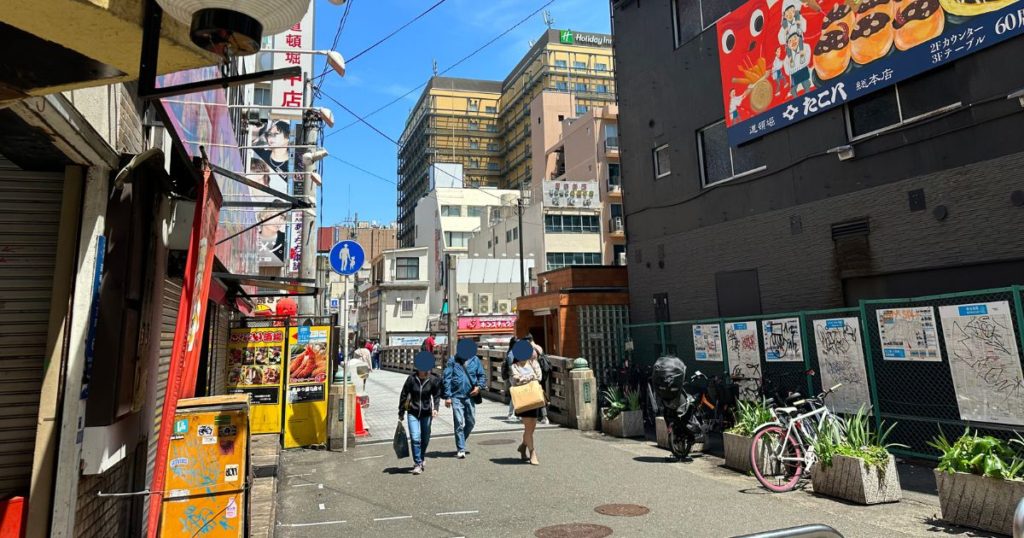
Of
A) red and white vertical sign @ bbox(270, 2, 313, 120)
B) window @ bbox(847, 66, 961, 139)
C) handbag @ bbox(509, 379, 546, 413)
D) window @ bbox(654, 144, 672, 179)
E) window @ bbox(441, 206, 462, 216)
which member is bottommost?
handbag @ bbox(509, 379, 546, 413)

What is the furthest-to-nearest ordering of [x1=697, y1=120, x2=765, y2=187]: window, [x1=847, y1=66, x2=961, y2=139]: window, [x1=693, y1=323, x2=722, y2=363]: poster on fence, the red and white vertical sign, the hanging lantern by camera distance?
1. the red and white vertical sign
2. [x1=697, y1=120, x2=765, y2=187]: window
3. [x1=693, y1=323, x2=722, y2=363]: poster on fence
4. [x1=847, y1=66, x2=961, y2=139]: window
5. the hanging lantern

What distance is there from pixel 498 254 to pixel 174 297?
51336mm

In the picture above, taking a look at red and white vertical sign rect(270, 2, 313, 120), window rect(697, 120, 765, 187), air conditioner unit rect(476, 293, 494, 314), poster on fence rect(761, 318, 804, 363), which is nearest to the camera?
poster on fence rect(761, 318, 804, 363)

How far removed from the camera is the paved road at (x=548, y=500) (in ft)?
19.6

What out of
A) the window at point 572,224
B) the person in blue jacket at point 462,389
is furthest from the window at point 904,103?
the window at point 572,224

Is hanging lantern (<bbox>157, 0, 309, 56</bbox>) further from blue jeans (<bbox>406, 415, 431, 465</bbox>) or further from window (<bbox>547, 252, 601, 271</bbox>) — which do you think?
window (<bbox>547, 252, 601, 271</bbox>)

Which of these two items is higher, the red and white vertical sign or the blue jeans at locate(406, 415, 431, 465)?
the red and white vertical sign

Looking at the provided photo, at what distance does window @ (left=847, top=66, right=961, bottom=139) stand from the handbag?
7692 millimetres

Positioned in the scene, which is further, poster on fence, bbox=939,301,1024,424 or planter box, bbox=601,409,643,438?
planter box, bbox=601,409,643,438

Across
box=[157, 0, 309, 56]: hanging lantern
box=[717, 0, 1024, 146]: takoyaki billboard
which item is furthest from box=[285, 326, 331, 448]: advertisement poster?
box=[717, 0, 1024, 146]: takoyaki billboard

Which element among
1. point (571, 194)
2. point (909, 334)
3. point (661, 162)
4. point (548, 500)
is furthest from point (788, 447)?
point (571, 194)

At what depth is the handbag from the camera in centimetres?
912

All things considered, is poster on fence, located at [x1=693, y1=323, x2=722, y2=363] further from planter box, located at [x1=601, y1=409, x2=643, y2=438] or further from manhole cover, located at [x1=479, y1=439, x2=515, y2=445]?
manhole cover, located at [x1=479, y1=439, x2=515, y2=445]

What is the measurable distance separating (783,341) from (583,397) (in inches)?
167
